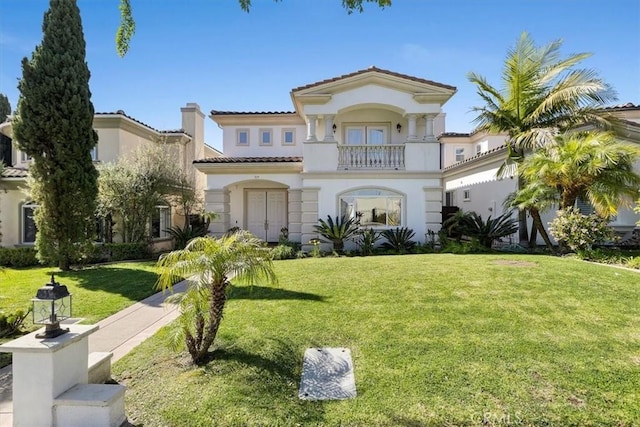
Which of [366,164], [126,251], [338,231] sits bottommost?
[126,251]

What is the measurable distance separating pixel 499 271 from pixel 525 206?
551 cm

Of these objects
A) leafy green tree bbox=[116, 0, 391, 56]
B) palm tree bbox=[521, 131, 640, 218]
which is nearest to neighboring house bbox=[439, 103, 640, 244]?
→ palm tree bbox=[521, 131, 640, 218]

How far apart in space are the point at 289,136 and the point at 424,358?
17.4 m

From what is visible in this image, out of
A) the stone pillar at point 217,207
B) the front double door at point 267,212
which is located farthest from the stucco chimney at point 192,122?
the stone pillar at point 217,207

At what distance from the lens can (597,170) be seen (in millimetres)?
11859

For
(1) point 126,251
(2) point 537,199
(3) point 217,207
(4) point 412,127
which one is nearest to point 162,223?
(1) point 126,251

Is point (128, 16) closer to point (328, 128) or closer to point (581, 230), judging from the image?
point (328, 128)

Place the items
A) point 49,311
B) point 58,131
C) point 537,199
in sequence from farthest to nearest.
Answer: point 537,199
point 58,131
point 49,311

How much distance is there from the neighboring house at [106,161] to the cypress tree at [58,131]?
399 centimetres

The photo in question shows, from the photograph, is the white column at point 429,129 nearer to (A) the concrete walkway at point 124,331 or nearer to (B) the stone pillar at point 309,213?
(B) the stone pillar at point 309,213

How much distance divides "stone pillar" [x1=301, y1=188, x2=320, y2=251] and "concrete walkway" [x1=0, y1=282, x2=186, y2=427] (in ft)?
28.0

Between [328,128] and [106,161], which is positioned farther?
[106,161]

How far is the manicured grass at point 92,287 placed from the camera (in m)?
8.39

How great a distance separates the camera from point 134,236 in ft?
55.7
